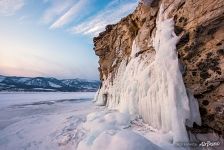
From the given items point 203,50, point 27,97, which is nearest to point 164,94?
point 203,50

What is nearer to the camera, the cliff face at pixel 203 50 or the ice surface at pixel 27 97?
the cliff face at pixel 203 50

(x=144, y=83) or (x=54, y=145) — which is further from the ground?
(x=144, y=83)

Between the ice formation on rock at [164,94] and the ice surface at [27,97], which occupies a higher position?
the ice formation on rock at [164,94]

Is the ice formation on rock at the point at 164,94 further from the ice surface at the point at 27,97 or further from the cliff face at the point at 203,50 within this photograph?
the ice surface at the point at 27,97

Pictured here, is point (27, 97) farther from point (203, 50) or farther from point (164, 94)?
point (203, 50)

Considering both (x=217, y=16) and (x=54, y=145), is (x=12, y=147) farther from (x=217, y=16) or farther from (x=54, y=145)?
(x=217, y=16)

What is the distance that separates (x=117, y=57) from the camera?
1812 centimetres

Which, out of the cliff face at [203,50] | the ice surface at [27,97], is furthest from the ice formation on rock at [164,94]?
the ice surface at [27,97]

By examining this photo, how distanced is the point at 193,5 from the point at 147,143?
4860mm

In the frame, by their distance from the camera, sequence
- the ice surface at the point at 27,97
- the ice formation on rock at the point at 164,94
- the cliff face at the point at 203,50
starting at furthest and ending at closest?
the ice surface at the point at 27,97, the ice formation on rock at the point at 164,94, the cliff face at the point at 203,50

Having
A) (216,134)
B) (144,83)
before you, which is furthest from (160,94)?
(216,134)

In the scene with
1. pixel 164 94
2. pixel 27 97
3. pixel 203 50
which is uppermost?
pixel 203 50

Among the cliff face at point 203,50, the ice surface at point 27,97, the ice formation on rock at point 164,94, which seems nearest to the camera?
the cliff face at point 203,50

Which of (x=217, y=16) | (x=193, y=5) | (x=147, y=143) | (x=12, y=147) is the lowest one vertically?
(x=12, y=147)
